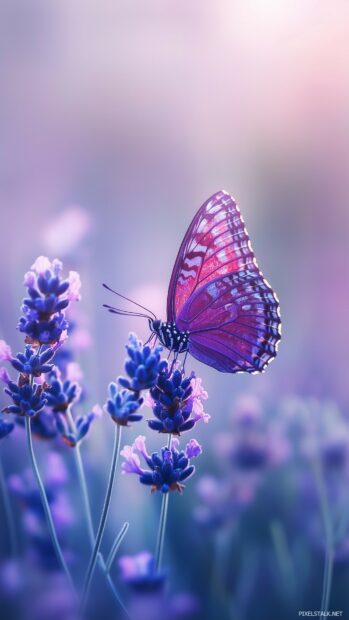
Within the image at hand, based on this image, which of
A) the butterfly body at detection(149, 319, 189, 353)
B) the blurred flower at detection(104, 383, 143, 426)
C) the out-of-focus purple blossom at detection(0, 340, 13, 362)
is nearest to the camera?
the blurred flower at detection(104, 383, 143, 426)

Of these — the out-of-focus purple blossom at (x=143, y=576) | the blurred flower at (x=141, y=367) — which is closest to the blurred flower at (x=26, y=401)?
the blurred flower at (x=141, y=367)

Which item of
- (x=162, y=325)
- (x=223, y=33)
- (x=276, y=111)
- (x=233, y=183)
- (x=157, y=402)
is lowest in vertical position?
(x=157, y=402)

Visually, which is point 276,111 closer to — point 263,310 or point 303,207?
point 303,207

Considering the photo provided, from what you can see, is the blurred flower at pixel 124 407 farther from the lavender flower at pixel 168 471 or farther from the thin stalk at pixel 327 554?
the thin stalk at pixel 327 554

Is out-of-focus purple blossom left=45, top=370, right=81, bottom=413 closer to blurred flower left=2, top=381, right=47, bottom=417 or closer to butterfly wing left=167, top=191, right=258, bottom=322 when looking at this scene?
blurred flower left=2, top=381, right=47, bottom=417

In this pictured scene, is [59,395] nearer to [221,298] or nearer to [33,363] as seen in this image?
[33,363]

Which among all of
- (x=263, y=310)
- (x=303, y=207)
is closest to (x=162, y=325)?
(x=263, y=310)

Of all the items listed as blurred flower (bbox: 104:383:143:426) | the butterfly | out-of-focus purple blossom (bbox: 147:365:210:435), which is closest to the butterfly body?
the butterfly

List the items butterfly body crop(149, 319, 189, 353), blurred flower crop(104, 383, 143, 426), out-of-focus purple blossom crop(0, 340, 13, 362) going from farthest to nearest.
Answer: butterfly body crop(149, 319, 189, 353) < out-of-focus purple blossom crop(0, 340, 13, 362) < blurred flower crop(104, 383, 143, 426)
